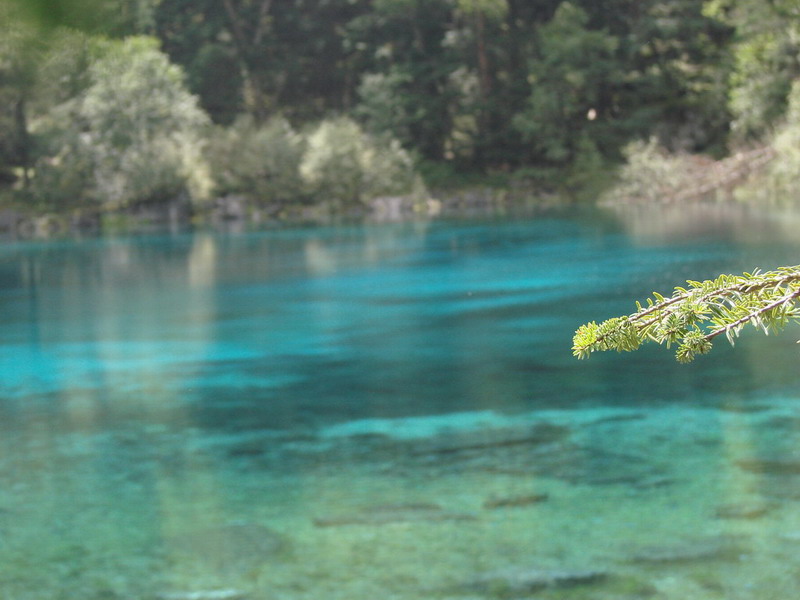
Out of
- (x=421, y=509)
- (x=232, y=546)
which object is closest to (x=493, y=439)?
(x=421, y=509)

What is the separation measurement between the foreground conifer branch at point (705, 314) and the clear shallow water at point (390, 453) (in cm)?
283

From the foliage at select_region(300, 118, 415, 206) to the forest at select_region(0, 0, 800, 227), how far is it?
77 mm

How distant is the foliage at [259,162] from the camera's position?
41656 millimetres

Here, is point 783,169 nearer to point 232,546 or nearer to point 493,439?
point 493,439

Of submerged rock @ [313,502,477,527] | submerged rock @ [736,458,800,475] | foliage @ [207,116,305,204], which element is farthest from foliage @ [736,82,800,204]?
submerged rock @ [313,502,477,527]

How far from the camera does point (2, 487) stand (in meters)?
7.07

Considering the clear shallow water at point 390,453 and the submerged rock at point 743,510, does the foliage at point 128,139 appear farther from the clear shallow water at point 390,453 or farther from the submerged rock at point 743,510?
the submerged rock at point 743,510

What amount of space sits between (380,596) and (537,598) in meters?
0.68

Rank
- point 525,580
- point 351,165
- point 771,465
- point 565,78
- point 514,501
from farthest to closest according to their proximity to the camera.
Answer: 1. point 565,78
2. point 351,165
3. point 771,465
4. point 514,501
5. point 525,580

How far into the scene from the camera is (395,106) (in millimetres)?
44281

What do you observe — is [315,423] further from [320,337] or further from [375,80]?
[375,80]

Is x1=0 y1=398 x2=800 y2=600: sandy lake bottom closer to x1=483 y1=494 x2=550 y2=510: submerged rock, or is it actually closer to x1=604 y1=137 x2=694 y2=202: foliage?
x1=483 y1=494 x2=550 y2=510: submerged rock

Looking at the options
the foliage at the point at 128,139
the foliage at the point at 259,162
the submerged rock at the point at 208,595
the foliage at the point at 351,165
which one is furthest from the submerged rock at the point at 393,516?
the foliage at the point at 259,162

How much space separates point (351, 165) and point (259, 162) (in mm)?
3285
